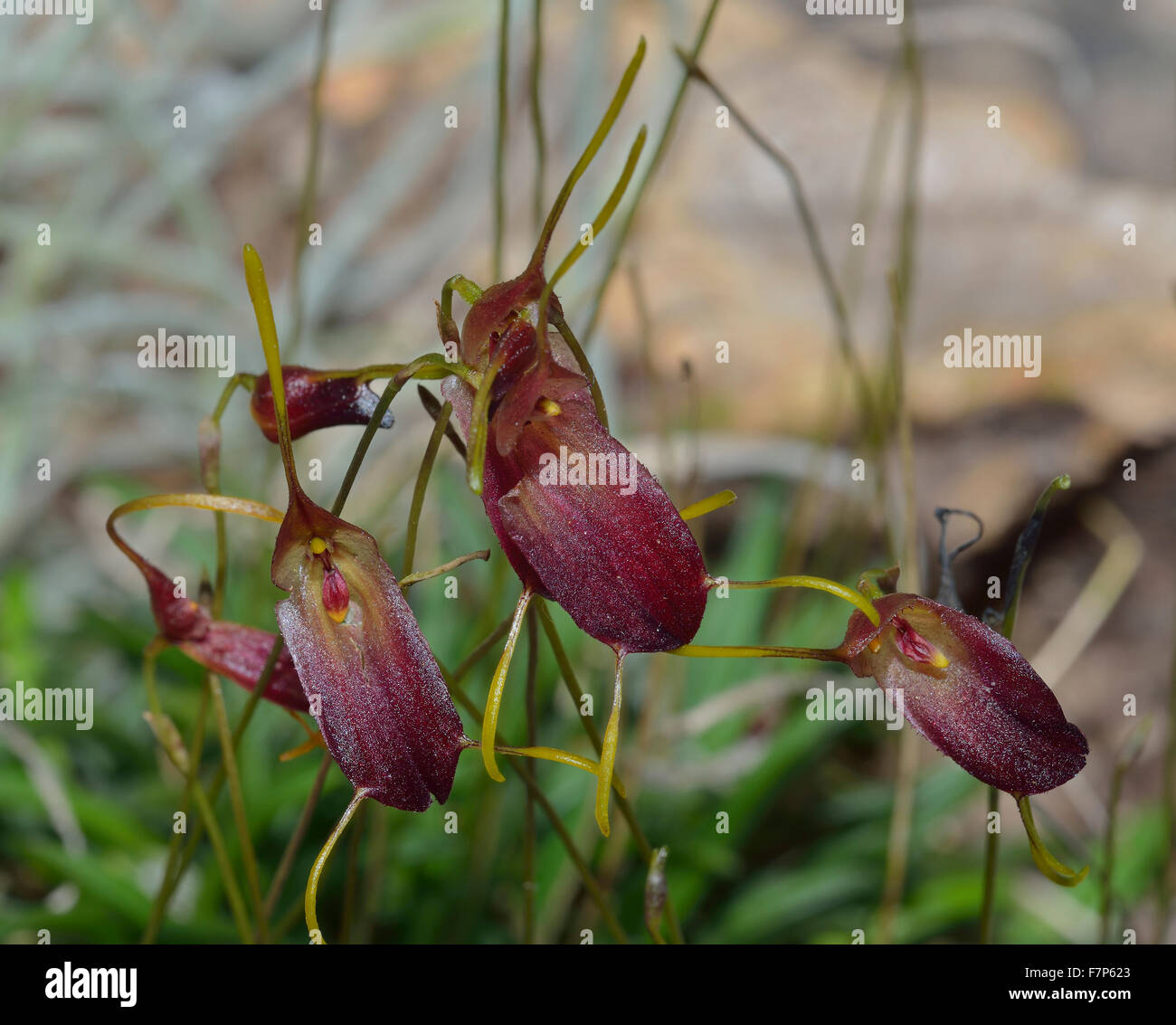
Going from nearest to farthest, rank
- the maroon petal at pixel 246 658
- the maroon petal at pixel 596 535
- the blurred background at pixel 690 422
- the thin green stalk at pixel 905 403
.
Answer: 1. the maroon petal at pixel 596 535
2. the maroon petal at pixel 246 658
3. the thin green stalk at pixel 905 403
4. the blurred background at pixel 690 422

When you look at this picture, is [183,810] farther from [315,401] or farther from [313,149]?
A: [313,149]

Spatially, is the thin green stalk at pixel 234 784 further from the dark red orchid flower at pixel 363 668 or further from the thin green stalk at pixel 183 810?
the dark red orchid flower at pixel 363 668

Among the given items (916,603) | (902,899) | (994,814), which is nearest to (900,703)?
(916,603)

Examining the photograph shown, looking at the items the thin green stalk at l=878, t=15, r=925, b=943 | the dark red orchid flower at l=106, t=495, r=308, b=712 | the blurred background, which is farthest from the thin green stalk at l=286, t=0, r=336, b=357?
the thin green stalk at l=878, t=15, r=925, b=943

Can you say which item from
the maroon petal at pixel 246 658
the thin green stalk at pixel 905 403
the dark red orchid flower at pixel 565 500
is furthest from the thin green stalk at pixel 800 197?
the maroon petal at pixel 246 658

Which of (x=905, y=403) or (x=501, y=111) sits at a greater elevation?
(x=501, y=111)

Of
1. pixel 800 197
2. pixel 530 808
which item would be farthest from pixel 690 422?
pixel 530 808
